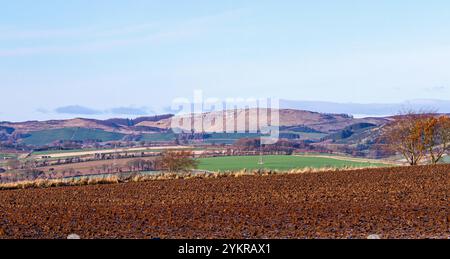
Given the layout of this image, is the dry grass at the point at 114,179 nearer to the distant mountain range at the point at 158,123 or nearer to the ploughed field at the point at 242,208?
the ploughed field at the point at 242,208

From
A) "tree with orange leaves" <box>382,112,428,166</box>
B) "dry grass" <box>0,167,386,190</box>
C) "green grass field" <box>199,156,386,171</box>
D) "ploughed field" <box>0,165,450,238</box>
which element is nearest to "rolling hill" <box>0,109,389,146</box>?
"green grass field" <box>199,156,386,171</box>

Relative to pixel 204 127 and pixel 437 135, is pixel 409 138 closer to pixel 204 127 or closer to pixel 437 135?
pixel 437 135

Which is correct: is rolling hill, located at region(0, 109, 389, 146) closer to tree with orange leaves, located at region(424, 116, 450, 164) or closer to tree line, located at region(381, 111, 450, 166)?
tree line, located at region(381, 111, 450, 166)

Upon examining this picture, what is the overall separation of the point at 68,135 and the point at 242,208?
10229 cm

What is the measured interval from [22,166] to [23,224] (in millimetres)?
51400

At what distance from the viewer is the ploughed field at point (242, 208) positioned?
17.5 m

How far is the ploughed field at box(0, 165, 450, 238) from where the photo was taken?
1755 centimetres

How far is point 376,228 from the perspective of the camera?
17578 mm

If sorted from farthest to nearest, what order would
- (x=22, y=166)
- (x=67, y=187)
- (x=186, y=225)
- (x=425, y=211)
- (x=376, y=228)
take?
(x=22, y=166), (x=67, y=187), (x=425, y=211), (x=186, y=225), (x=376, y=228)
